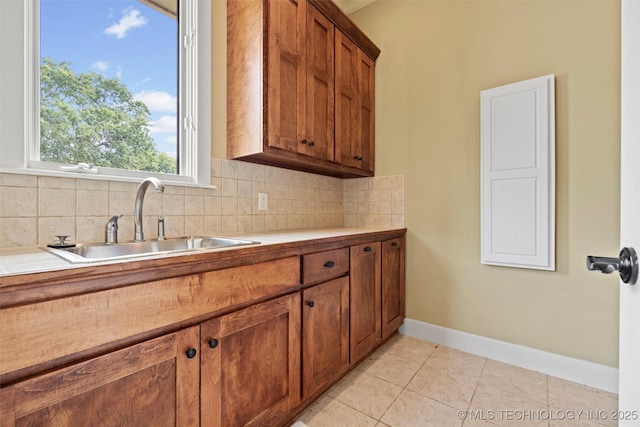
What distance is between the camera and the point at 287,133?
1708 millimetres

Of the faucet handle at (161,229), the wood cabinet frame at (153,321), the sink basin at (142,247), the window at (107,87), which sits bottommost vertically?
the wood cabinet frame at (153,321)

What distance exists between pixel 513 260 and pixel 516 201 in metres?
0.39

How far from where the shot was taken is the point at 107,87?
54.1 inches

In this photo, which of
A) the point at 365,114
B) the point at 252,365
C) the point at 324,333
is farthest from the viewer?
the point at 365,114

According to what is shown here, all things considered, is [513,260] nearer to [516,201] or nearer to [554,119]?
[516,201]

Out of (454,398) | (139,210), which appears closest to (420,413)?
(454,398)

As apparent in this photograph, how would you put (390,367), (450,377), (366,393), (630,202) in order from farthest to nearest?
(390,367), (450,377), (366,393), (630,202)

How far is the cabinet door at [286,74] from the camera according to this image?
1.61 metres

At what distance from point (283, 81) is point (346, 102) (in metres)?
0.66

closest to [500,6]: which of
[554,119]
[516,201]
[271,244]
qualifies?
[554,119]

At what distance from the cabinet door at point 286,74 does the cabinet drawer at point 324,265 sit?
68cm

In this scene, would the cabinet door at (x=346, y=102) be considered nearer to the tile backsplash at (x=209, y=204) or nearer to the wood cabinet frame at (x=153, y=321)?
the tile backsplash at (x=209, y=204)

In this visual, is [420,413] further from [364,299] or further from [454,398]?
[364,299]

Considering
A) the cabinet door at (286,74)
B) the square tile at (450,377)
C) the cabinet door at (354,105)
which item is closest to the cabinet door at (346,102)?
the cabinet door at (354,105)
